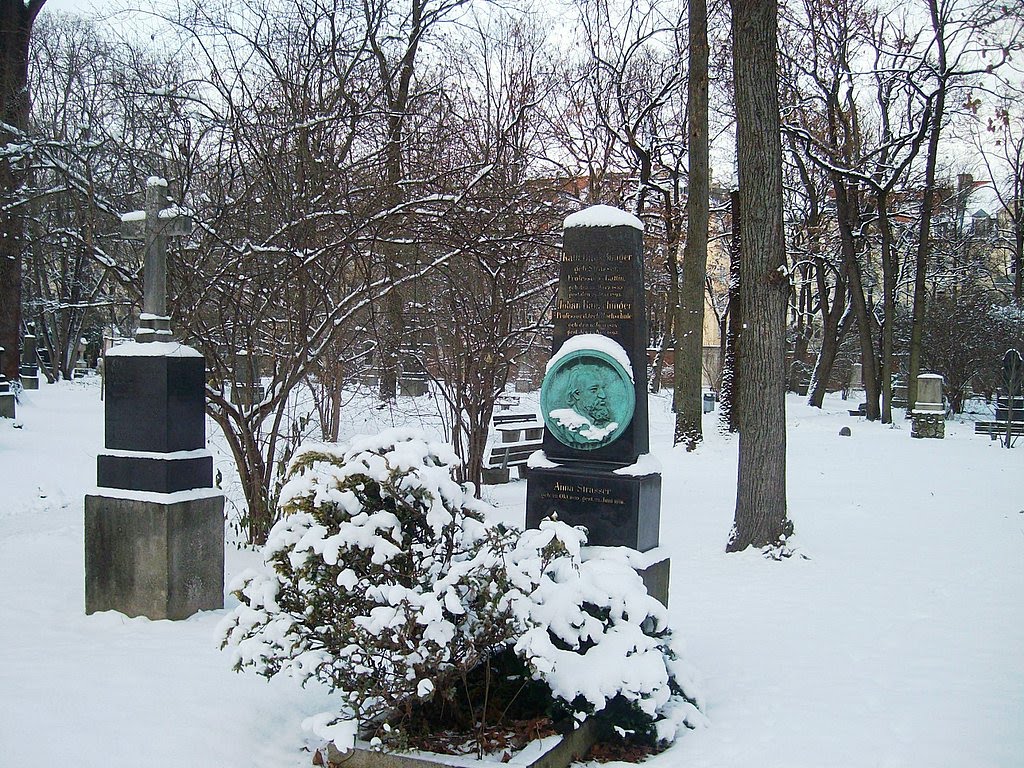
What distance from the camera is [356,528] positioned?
3.99m

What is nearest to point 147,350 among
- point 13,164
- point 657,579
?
point 657,579

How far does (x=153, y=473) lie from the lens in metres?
6.20

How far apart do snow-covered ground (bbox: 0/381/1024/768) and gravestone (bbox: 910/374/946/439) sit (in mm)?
8254

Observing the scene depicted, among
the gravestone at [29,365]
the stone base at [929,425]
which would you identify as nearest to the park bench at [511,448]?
the stone base at [929,425]

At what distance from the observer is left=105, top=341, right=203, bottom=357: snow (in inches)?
249

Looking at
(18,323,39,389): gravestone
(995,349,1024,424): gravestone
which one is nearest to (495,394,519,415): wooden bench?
(995,349,1024,424): gravestone

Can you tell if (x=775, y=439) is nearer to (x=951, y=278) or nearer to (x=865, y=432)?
(x=865, y=432)

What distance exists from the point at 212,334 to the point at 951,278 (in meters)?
33.0

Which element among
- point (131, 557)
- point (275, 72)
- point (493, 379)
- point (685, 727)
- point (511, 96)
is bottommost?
point (685, 727)

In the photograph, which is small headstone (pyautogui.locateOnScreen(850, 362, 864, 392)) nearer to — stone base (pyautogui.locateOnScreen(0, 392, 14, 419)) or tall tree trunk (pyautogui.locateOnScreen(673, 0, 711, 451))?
tall tree trunk (pyautogui.locateOnScreen(673, 0, 711, 451))

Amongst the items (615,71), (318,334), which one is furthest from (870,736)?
(615,71)

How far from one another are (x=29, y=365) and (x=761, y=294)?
27539 millimetres

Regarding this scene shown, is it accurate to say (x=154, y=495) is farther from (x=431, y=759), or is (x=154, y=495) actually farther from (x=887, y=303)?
(x=887, y=303)

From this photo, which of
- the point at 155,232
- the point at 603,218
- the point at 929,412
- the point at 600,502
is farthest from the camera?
the point at 929,412
